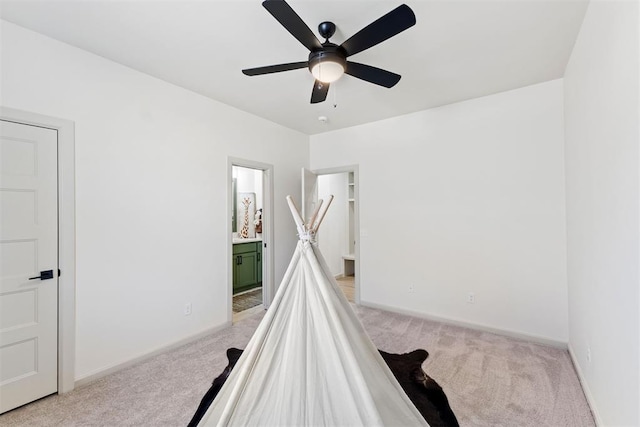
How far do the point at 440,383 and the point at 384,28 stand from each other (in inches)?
103

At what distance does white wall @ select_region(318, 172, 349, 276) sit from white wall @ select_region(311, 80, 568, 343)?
4.86 feet

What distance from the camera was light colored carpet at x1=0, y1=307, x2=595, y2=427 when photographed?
192cm

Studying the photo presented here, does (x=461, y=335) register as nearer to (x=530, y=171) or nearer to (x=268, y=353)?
(x=530, y=171)

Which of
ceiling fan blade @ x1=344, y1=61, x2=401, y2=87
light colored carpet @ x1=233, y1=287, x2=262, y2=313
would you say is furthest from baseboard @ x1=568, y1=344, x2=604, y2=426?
light colored carpet @ x1=233, y1=287, x2=262, y2=313

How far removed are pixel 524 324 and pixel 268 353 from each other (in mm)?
2890

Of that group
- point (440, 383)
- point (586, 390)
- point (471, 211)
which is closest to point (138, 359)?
point (440, 383)

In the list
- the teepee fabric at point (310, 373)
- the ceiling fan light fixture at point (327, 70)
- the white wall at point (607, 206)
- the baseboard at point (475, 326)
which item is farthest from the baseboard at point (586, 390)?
the ceiling fan light fixture at point (327, 70)

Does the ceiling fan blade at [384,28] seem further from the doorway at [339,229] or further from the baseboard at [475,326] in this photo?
the doorway at [339,229]

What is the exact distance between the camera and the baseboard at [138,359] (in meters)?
2.34

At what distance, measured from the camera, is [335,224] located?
6012mm

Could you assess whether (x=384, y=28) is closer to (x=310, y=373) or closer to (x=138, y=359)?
(x=310, y=373)

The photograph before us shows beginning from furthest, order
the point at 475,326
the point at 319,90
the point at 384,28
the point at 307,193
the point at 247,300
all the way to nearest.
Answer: the point at 247,300
the point at 307,193
the point at 475,326
the point at 319,90
the point at 384,28

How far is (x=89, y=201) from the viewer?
2.38 meters

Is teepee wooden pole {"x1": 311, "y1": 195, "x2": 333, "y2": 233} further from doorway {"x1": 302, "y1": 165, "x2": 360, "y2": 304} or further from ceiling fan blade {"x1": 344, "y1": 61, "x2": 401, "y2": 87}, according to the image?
doorway {"x1": 302, "y1": 165, "x2": 360, "y2": 304}
